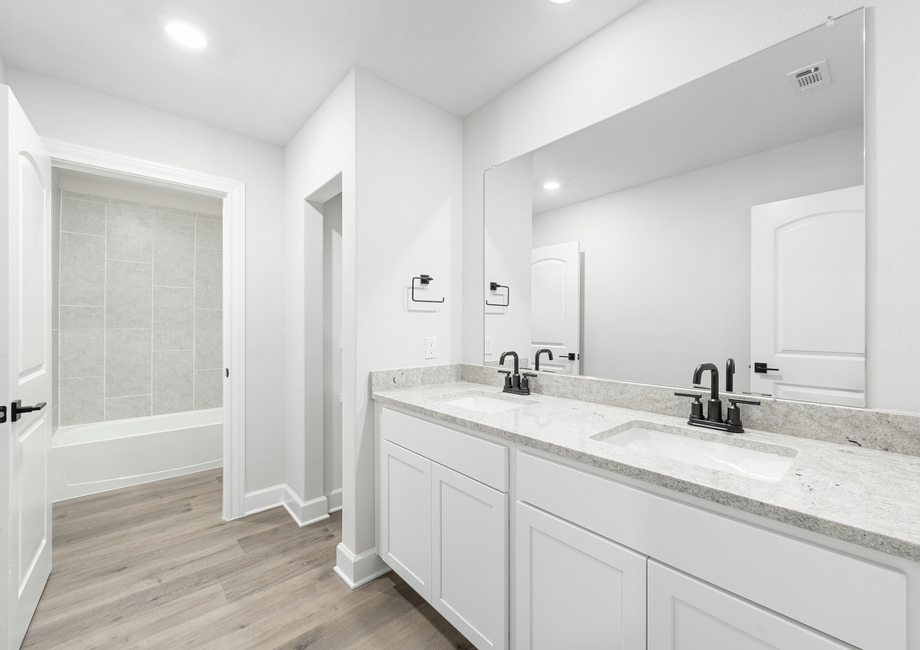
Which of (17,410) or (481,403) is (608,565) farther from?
(17,410)

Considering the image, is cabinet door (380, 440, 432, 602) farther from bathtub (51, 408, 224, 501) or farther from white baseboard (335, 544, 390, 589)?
bathtub (51, 408, 224, 501)

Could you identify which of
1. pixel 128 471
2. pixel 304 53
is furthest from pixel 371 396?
pixel 128 471

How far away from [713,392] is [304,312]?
2181 mm

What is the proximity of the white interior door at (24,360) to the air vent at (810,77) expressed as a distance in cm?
256

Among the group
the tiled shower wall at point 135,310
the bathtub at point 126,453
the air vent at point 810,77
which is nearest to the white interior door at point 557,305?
the air vent at point 810,77

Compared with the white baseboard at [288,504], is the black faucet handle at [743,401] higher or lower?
higher

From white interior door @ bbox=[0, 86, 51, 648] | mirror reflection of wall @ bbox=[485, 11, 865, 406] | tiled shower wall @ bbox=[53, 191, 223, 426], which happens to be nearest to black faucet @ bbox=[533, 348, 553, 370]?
mirror reflection of wall @ bbox=[485, 11, 865, 406]

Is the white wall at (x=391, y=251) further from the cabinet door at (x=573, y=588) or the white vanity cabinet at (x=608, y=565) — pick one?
the cabinet door at (x=573, y=588)

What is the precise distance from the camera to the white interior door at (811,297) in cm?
114

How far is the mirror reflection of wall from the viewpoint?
1.17 m

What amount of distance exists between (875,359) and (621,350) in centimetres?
73

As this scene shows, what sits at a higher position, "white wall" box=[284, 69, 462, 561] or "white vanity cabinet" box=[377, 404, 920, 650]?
"white wall" box=[284, 69, 462, 561]

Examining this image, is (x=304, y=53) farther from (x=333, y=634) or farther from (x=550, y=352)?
(x=333, y=634)

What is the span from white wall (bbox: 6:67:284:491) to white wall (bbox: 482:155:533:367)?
1471 millimetres
